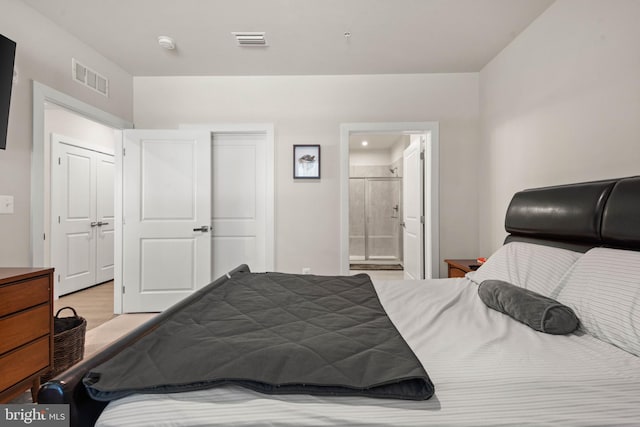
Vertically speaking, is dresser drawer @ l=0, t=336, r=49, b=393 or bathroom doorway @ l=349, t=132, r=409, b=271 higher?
bathroom doorway @ l=349, t=132, r=409, b=271

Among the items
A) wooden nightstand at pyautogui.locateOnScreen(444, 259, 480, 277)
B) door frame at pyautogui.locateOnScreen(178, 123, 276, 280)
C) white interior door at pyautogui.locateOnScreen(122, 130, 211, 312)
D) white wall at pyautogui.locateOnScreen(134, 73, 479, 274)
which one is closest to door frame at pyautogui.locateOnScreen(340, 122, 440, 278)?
white wall at pyautogui.locateOnScreen(134, 73, 479, 274)

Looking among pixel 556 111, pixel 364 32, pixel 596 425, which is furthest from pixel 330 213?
pixel 596 425

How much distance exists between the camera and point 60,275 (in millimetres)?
4129

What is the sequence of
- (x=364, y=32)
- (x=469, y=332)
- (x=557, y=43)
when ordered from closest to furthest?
(x=469, y=332) < (x=557, y=43) < (x=364, y=32)

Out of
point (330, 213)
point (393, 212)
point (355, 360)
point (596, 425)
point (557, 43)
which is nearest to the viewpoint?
point (596, 425)

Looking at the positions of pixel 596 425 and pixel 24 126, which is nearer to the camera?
pixel 596 425

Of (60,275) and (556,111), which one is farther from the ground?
(556,111)

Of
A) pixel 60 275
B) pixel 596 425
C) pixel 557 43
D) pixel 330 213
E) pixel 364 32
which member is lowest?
pixel 60 275

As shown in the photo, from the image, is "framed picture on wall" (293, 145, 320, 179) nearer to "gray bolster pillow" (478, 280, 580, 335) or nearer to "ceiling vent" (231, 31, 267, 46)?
"ceiling vent" (231, 31, 267, 46)

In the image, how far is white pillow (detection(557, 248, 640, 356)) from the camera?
3.52 ft

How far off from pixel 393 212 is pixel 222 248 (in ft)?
14.1

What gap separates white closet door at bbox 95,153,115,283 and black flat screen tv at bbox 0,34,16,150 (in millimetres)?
3214

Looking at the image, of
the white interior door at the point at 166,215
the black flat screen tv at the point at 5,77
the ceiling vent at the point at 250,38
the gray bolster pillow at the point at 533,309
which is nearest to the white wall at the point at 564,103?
the gray bolster pillow at the point at 533,309

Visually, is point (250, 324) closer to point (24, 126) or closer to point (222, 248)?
point (24, 126)
